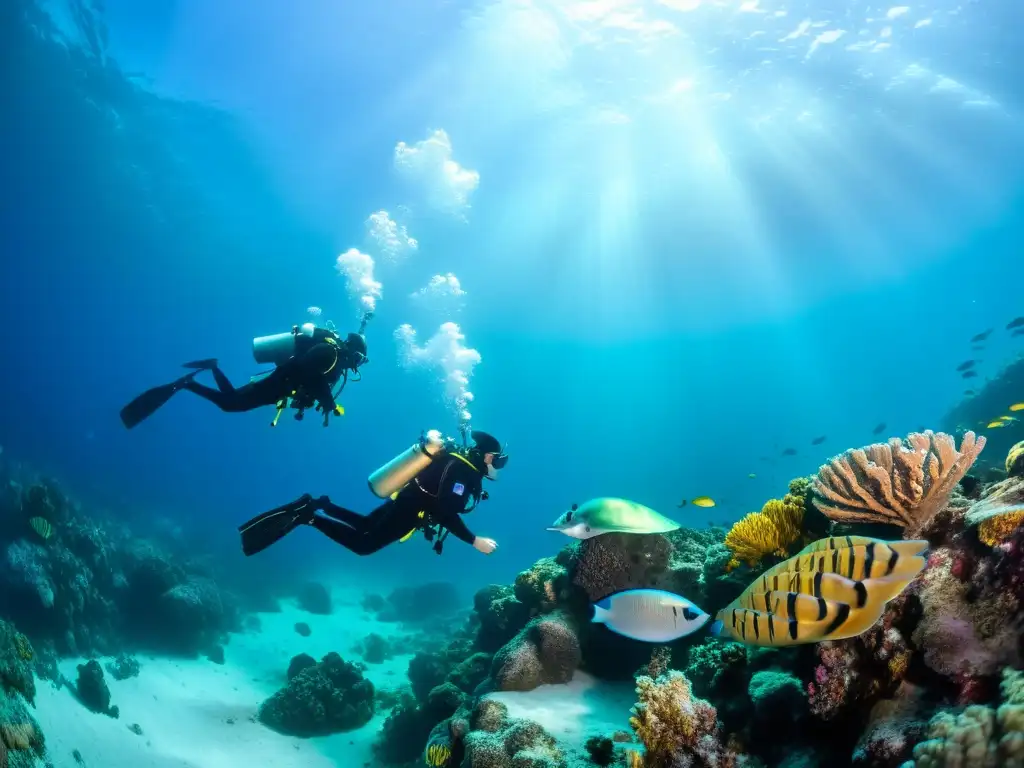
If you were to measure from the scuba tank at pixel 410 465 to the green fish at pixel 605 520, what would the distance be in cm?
224

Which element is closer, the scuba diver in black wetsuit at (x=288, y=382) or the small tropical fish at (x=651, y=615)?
the small tropical fish at (x=651, y=615)

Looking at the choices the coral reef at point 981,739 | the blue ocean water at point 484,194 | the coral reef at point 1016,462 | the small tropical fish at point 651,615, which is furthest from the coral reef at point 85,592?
the coral reef at point 1016,462

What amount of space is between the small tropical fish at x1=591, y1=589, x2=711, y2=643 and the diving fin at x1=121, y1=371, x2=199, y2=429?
7568mm

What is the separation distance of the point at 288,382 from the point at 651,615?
6.70 metres

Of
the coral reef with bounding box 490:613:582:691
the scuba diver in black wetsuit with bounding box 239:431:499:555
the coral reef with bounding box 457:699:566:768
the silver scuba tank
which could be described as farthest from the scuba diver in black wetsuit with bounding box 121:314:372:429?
the coral reef with bounding box 457:699:566:768

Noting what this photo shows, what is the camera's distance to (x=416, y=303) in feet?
197

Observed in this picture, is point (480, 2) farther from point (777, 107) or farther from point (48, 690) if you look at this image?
point (48, 690)

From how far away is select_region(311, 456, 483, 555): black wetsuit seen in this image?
20.1 ft

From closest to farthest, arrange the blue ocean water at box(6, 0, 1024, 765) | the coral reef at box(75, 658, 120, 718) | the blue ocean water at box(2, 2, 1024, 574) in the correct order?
the coral reef at box(75, 658, 120, 718)
the blue ocean water at box(6, 0, 1024, 765)
the blue ocean water at box(2, 2, 1024, 574)

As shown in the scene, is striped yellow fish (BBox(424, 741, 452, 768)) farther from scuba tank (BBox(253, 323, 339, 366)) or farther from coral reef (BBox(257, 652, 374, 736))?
coral reef (BBox(257, 652, 374, 736))

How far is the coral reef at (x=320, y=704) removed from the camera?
1078 centimetres

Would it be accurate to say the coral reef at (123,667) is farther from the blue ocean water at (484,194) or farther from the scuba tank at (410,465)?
the blue ocean water at (484,194)

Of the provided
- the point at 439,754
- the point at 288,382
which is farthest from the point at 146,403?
the point at 439,754

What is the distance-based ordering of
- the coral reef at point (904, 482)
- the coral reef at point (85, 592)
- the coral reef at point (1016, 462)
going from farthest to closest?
1. the coral reef at point (85, 592)
2. the coral reef at point (1016, 462)
3. the coral reef at point (904, 482)
